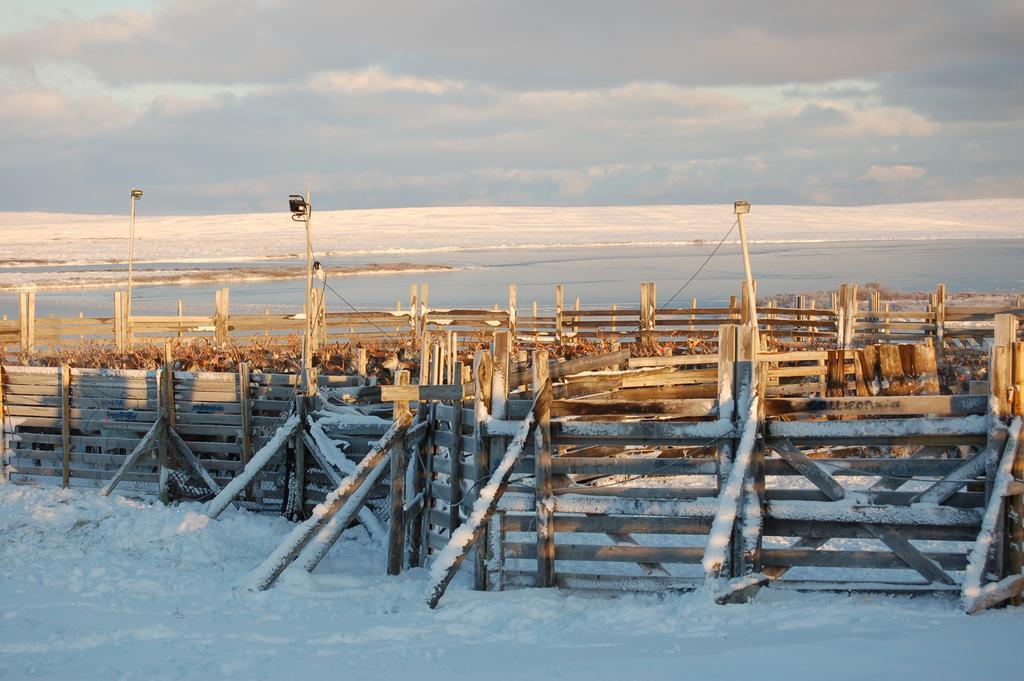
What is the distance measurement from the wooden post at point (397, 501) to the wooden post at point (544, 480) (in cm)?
170

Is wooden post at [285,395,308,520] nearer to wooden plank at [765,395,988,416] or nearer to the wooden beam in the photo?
the wooden beam

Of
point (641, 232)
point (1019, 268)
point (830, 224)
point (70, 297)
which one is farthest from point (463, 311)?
point (830, 224)

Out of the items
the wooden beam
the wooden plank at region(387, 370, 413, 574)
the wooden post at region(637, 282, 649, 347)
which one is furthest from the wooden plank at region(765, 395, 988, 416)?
the wooden post at region(637, 282, 649, 347)

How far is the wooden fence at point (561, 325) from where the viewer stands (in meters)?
24.7

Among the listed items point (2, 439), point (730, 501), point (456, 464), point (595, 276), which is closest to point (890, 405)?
point (730, 501)

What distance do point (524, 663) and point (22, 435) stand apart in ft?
35.0

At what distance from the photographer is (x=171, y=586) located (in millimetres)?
10383

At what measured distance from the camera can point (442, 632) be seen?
8492 mm

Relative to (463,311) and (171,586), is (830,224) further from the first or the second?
(171,586)

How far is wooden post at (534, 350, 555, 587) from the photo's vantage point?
9.26 meters

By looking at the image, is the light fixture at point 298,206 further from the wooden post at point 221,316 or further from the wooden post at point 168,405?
the wooden post at point 221,316

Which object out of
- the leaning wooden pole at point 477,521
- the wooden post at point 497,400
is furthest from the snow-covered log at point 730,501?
the wooden post at point 497,400

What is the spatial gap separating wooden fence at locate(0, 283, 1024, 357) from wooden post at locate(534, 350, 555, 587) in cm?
1437

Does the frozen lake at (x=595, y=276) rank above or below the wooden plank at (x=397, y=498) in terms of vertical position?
above
